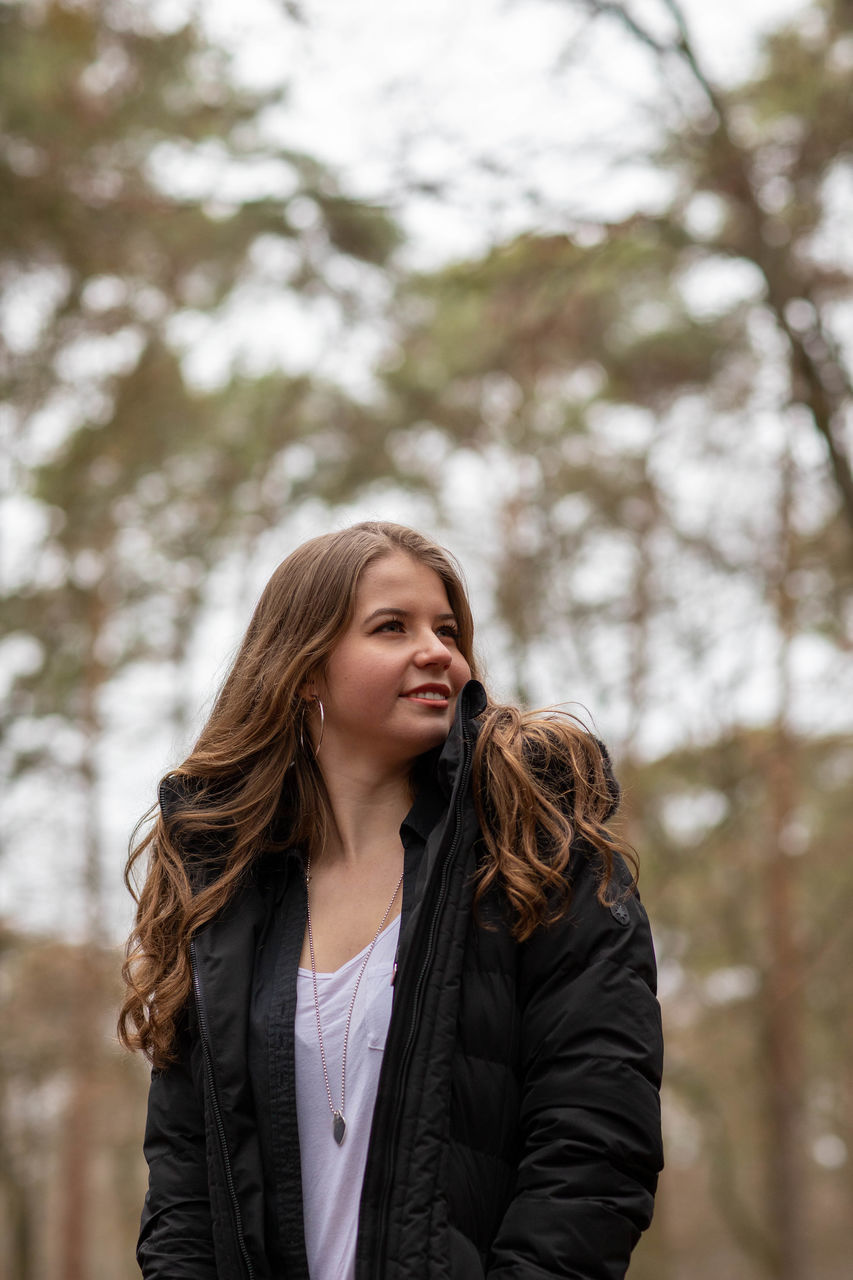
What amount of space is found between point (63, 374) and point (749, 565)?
268 inches

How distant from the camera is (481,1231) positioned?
185cm

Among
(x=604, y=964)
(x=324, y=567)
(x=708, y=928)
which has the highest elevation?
(x=708, y=928)

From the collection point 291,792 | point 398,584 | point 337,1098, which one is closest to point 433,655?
point 398,584

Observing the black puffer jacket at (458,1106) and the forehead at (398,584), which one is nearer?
the black puffer jacket at (458,1106)

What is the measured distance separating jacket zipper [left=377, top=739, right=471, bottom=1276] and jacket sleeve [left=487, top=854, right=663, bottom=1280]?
16 centimetres

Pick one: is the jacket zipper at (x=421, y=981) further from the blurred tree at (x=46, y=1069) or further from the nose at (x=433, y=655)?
the blurred tree at (x=46, y=1069)

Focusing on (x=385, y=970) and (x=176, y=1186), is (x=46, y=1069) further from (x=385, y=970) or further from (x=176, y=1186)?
(x=385, y=970)

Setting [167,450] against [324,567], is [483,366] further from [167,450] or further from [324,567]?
[324,567]

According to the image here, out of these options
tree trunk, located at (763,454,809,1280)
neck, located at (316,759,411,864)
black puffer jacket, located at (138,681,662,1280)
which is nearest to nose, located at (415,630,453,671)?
black puffer jacket, located at (138,681,662,1280)

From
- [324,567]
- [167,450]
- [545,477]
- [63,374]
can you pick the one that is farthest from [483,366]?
[324,567]

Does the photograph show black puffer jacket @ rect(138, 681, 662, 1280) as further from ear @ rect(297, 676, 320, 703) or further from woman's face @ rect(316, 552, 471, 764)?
ear @ rect(297, 676, 320, 703)

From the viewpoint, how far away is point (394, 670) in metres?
2.23

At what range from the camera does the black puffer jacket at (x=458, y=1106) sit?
1.79m

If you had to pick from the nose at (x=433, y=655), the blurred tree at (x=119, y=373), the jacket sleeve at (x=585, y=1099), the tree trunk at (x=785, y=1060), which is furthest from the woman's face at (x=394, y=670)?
the tree trunk at (x=785, y=1060)
